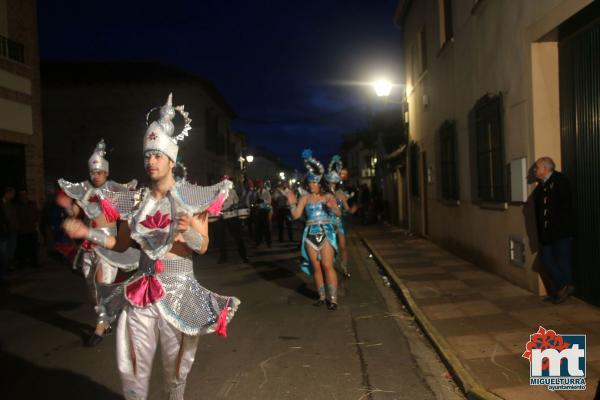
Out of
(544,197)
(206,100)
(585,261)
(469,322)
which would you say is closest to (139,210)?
(469,322)

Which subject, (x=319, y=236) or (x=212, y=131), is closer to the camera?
(x=319, y=236)

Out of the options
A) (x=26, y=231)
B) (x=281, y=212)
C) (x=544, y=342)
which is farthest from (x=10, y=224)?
(x=544, y=342)

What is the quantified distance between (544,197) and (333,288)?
297 centimetres

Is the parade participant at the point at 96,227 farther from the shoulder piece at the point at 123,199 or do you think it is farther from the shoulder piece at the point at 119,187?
the shoulder piece at the point at 123,199

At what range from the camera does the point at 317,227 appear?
758 centimetres

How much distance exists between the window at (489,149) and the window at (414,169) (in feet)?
22.5

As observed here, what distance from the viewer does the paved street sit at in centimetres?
455

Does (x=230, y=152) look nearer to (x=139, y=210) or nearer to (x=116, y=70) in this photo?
(x=116, y=70)

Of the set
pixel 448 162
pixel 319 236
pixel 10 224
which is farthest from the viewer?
pixel 448 162

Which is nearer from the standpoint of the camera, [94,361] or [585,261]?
[94,361]

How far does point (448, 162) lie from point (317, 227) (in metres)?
6.05

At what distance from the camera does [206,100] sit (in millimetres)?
32531

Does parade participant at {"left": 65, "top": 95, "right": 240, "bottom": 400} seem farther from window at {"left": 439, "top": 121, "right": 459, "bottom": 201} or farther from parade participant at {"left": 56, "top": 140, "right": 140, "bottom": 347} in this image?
window at {"left": 439, "top": 121, "right": 459, "bottom": 201}

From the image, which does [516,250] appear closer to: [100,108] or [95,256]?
[95,256]
